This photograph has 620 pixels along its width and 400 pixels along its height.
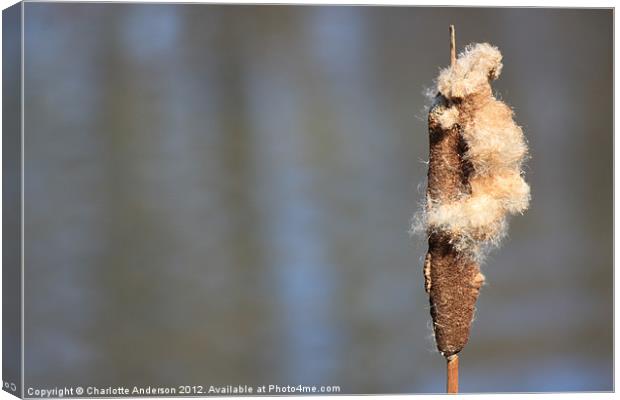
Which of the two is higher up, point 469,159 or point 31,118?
point 31,118

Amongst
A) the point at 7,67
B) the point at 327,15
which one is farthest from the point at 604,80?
the point at 7,67

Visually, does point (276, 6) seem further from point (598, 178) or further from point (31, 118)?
point (598, 178)

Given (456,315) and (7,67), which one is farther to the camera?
(7,67)

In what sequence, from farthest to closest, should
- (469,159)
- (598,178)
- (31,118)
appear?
(598,178) → (31,118) → (469,159)

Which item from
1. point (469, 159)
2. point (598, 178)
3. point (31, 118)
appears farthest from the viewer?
point (598, 178)

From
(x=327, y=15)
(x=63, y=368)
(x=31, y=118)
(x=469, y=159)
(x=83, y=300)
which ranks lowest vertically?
(x=63, y=368)
